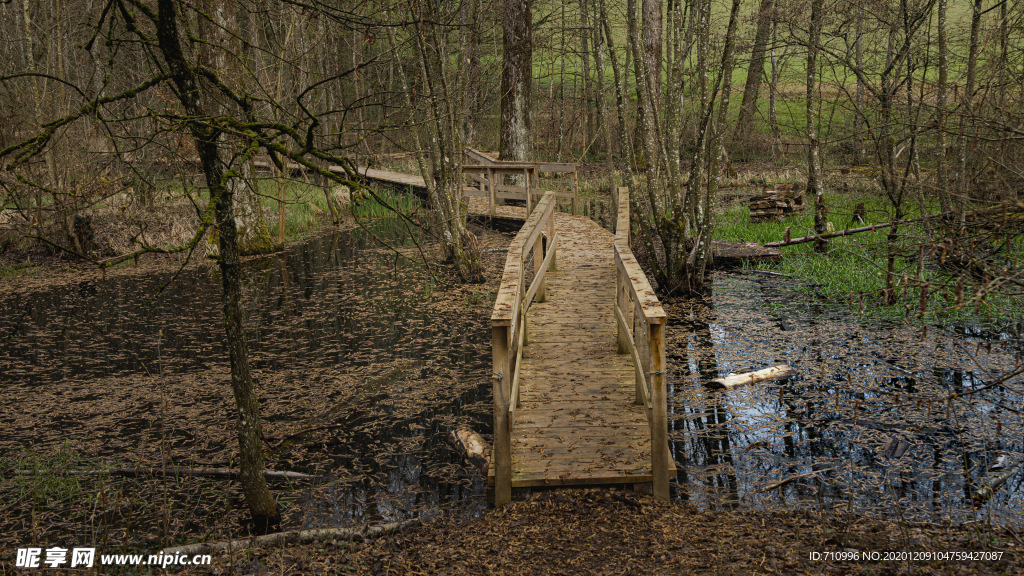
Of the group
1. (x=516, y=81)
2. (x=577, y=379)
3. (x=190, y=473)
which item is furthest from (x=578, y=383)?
(x=516, y=81)

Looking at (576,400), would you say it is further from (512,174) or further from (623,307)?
(512,174)

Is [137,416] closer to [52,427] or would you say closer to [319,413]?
[52,427]

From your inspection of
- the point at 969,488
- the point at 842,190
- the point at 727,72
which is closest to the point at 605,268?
the point at 727,72

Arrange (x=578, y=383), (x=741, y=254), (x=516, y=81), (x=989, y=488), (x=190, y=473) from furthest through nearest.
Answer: (x=516, y=81) → (x=741, y=254) → (x=578, y=383) → (x=190, y=473) → (x=989, y=488)

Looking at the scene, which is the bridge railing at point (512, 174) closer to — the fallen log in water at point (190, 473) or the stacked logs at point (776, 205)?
the stacked logs at point (776, 205)

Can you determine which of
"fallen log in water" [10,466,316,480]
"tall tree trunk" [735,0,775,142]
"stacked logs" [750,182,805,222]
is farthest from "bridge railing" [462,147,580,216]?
"fallen log in water" [10,466,316,480]

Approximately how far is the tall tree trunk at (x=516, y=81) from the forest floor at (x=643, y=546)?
41.4ft

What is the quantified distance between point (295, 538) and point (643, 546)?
2.03 meters

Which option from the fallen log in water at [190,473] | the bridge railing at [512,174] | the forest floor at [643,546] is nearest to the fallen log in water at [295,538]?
the forest floor at [643,546]

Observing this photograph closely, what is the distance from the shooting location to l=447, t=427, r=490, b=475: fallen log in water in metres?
5.20

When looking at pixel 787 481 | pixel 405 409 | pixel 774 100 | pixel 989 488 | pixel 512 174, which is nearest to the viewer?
pixel 989 488

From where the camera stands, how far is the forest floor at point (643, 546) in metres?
3.48

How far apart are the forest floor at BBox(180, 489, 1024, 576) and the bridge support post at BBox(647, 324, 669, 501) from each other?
154 millimetres

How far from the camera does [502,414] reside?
4453mm
